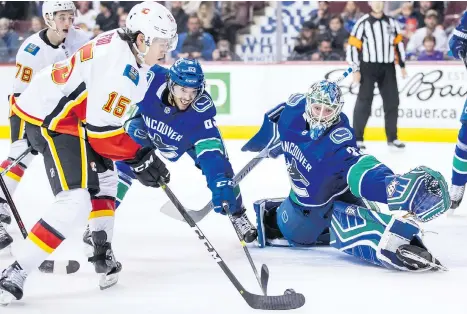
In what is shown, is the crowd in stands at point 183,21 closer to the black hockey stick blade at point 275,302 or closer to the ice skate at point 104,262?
the ice skate at point 104,262

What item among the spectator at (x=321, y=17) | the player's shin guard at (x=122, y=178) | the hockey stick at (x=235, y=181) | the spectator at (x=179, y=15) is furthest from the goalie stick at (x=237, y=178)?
the spectator at (x=179, y=15)

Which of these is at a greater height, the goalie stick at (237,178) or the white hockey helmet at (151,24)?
the white hockey helmet at (151,24)

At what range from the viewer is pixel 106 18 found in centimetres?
841

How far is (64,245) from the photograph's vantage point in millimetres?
4062

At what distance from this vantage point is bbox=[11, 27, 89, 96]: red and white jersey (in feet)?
14.6

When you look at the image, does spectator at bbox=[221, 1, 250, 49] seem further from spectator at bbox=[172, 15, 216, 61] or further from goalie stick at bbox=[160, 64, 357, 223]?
goalie stick at bbox=[160, 64, 357, 223]

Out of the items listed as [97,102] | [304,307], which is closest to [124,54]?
[97,102]

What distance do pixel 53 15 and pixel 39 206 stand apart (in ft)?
3.67

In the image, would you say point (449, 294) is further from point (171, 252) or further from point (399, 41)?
point (399, 41)

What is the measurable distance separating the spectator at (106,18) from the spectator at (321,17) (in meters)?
1.77

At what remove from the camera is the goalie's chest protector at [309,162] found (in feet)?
12.4

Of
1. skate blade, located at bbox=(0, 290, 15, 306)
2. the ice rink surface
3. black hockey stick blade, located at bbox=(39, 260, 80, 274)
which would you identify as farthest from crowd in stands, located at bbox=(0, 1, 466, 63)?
skate blade, located at bbox=(0, 290, 15, 306)

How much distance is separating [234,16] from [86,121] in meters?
5.39

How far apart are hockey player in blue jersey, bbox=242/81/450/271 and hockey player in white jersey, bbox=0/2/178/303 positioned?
0.72 metres
